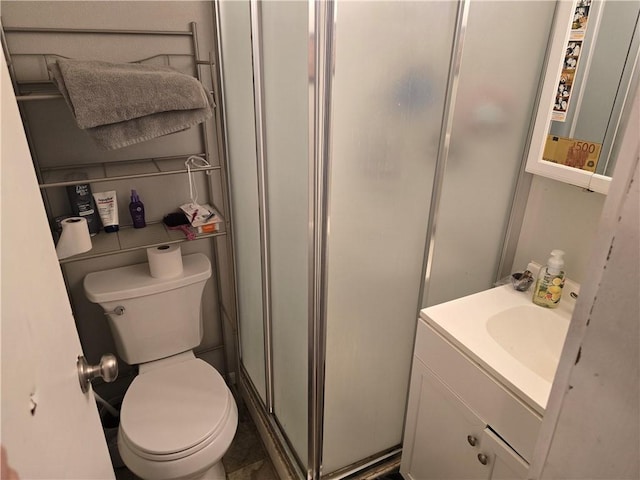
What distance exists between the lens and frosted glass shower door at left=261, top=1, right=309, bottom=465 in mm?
1118

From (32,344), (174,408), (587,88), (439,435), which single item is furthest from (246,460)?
(587,88)

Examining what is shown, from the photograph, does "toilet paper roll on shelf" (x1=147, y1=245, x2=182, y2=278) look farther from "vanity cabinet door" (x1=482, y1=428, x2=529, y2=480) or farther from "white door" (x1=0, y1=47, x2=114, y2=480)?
"vanity cabinet door" (x1=482, y1=428, x2=529, y2=480)

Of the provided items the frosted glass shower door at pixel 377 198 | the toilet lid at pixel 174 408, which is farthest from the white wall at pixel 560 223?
the toilet lid at pixel 174 408

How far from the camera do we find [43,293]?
0.63 metres

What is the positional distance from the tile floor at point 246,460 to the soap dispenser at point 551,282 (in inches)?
48.6

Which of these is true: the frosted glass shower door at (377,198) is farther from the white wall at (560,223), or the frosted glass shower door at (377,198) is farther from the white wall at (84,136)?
the white wall at (84,136)

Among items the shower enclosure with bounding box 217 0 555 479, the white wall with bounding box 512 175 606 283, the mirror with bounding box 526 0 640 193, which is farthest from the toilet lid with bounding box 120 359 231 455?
the mirror with bounding box 526 0 640 193

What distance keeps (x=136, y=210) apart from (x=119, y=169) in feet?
0.53

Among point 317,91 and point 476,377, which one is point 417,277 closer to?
point 476,377

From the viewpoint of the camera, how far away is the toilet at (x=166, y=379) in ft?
4.63

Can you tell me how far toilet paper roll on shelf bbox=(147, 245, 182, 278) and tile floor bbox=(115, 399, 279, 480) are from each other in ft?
2.74

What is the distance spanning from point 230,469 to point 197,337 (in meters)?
0.56

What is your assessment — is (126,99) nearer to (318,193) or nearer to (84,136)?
(84,136)

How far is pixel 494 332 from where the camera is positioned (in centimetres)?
130
